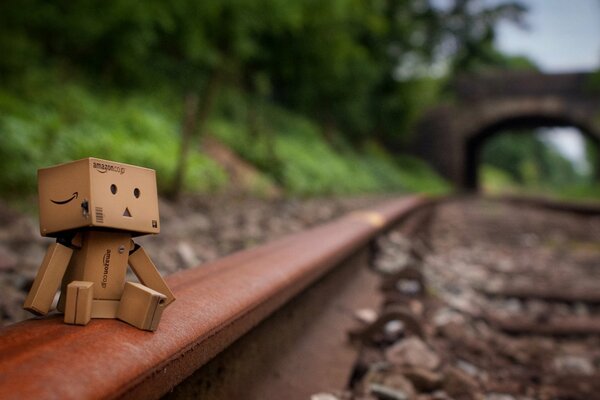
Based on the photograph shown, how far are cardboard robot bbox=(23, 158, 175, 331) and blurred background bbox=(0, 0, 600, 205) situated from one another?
3599mm

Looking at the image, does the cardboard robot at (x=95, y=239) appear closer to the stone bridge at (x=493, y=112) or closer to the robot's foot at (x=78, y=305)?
the robot's foot at (x=78, y=305)

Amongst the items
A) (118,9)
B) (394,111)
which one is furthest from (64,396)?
(394,111)

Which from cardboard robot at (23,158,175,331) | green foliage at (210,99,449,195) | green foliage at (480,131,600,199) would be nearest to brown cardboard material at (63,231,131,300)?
cardboard robot at (23,158,175,331)

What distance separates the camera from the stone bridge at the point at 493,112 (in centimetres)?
2547

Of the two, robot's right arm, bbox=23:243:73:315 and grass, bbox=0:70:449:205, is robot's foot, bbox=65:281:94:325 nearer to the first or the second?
robot's right arm, bbox=23:243:73:315

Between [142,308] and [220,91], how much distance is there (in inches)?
501

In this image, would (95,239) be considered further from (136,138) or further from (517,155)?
(517,155)

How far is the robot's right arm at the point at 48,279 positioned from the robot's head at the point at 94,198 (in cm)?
4

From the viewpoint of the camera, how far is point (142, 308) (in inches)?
35.6

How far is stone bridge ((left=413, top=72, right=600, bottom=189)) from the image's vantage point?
2547 cm

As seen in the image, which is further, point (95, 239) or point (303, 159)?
point (303, 159)

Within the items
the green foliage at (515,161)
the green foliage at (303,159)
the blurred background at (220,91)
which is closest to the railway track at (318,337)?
the blurred background at (220,91)

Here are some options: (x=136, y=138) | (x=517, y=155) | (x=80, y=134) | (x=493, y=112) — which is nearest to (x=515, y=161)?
(x=517, y=155)

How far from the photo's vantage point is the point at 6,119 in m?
5.04
